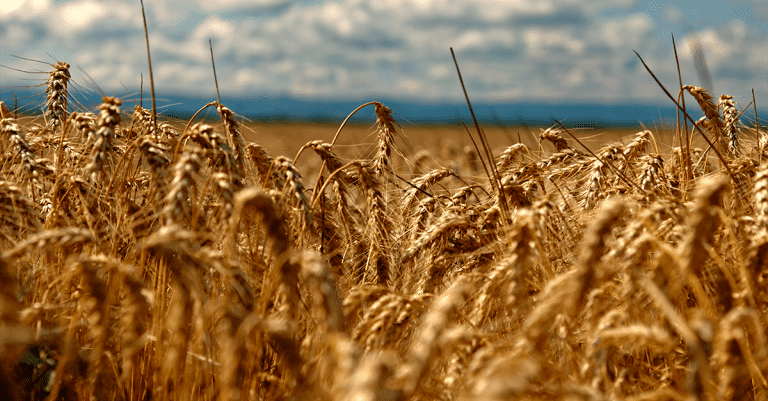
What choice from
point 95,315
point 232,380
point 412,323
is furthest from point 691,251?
point 95,315

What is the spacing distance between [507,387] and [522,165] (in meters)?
2.32

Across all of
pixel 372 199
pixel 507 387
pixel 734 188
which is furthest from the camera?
pixel 372 199

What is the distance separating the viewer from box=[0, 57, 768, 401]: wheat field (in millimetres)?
1181

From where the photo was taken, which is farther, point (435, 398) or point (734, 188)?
point (734, 188)

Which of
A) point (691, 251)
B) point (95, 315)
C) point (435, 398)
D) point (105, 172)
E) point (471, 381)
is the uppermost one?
point (105, 172)

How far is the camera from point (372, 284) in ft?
6.93

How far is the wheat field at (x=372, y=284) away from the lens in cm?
118

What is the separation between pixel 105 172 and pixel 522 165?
220 centimetres

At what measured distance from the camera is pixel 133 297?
1.36 m

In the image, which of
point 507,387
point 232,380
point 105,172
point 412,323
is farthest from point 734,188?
point 105,172

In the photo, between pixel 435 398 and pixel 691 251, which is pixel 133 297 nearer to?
pixel 435 398

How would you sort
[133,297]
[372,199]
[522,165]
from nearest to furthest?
[133,297] < [372,199] < [522,165]

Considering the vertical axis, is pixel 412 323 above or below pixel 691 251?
below

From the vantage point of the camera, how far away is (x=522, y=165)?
308 centimetres
